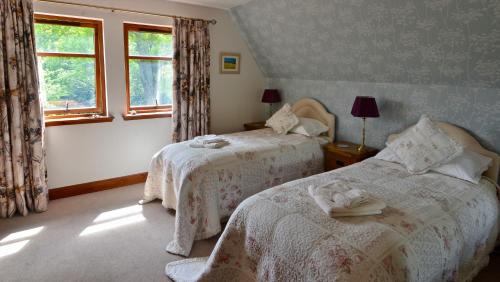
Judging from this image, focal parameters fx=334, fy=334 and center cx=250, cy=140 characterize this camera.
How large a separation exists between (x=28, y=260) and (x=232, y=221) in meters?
1.69

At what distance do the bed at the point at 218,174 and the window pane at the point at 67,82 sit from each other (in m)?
1.20

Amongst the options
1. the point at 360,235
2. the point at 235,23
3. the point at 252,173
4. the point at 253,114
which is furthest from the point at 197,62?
the point at 360,235

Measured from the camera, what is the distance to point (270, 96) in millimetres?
4906

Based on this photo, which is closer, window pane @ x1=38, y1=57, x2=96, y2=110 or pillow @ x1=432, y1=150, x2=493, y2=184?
pillow @ x1=432, y1=150, x2=493, y2=184

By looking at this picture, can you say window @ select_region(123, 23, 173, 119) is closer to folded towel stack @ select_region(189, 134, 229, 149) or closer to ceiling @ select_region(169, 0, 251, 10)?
ceiling @ select_region(169, 0, 251, 10)

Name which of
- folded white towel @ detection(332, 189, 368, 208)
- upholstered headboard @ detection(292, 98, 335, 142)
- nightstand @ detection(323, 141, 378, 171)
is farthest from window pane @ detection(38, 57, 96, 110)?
folded white towel @ detection(332, 189, 368, 208)

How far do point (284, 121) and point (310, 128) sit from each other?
37cm

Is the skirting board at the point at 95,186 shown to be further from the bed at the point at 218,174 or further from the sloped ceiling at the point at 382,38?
the sloped ceiling at the point at 382,38

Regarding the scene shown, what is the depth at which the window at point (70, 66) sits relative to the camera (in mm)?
3527

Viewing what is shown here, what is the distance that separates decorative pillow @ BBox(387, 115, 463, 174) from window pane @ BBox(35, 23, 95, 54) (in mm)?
3436

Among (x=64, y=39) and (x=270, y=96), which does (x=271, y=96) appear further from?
(x=64, y=39)

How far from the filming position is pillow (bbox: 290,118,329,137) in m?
4.15

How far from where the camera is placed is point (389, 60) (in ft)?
11.2

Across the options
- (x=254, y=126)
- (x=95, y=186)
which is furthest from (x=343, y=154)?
(x=95, y=186)
